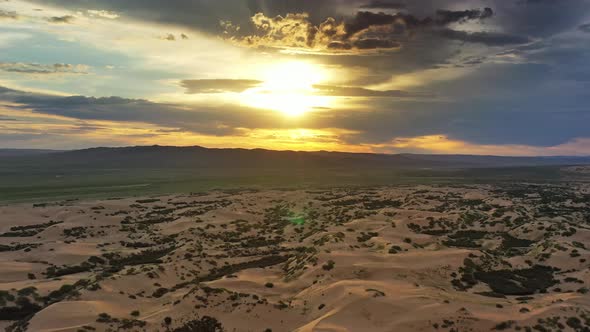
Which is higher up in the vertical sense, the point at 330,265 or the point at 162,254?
the point at 330,265

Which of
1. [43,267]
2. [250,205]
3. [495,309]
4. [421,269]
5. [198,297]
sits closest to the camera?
[495,309]

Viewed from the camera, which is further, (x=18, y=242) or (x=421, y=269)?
(x=18, y=242)

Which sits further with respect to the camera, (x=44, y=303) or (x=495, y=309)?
(x=44, y=303)

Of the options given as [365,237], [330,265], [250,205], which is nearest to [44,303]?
[330,265]

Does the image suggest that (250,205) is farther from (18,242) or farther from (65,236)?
(18,242)

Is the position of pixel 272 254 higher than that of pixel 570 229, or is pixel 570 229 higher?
pixel 570 229

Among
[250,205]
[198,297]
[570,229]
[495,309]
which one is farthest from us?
[250,205]

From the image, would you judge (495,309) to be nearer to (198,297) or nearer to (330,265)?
(330,265)

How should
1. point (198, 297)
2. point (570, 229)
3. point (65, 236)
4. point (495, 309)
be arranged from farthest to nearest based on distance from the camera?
point (65, 236) → point (570, 229) → point (198, 297) → point (495, 309)

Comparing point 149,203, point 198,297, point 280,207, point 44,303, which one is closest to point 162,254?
point 44,303

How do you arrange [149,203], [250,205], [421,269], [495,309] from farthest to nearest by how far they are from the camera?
[149,203], [250,205], [421,269], [495,309]
